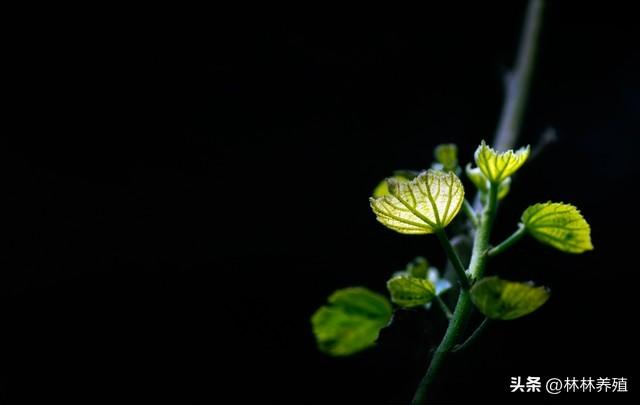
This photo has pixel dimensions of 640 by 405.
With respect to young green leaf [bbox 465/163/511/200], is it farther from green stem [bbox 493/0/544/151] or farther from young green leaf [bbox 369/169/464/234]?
green stem [bbox 493/0/544/151]

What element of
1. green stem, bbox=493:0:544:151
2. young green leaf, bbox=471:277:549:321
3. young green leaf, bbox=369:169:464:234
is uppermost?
green stem, bbox=493:0:544:151

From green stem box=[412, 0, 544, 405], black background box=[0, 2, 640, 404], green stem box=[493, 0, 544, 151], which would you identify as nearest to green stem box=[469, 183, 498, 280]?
green stem box=[412, 0, 544, 405]

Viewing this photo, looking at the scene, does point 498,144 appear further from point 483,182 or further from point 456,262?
point 456,262

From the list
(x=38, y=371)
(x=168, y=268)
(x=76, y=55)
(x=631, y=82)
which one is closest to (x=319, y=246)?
(x=168, y=268)

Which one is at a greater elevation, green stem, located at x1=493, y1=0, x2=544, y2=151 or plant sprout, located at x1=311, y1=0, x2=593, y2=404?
green stem, located at x1=493, y1=0, x2=544, y2=151

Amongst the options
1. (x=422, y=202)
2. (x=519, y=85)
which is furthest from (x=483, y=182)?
(x=519, y=85)

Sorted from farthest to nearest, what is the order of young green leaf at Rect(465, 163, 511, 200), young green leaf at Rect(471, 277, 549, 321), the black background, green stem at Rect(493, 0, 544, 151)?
the black background
green stem at Rect(493, 0, 544, 151)
young green leaf at Rect(465, 163, 511, 200)
young green leaf at Rect(471, 277, 549, 321)

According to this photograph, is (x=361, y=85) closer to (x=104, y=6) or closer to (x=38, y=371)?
(x=104, y=6)

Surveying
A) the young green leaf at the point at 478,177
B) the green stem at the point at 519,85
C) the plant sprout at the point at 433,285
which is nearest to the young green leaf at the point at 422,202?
the plant sprout at the point at 433,285

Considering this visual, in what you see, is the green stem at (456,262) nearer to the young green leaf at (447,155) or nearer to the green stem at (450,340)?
the green stem at (450,340)
